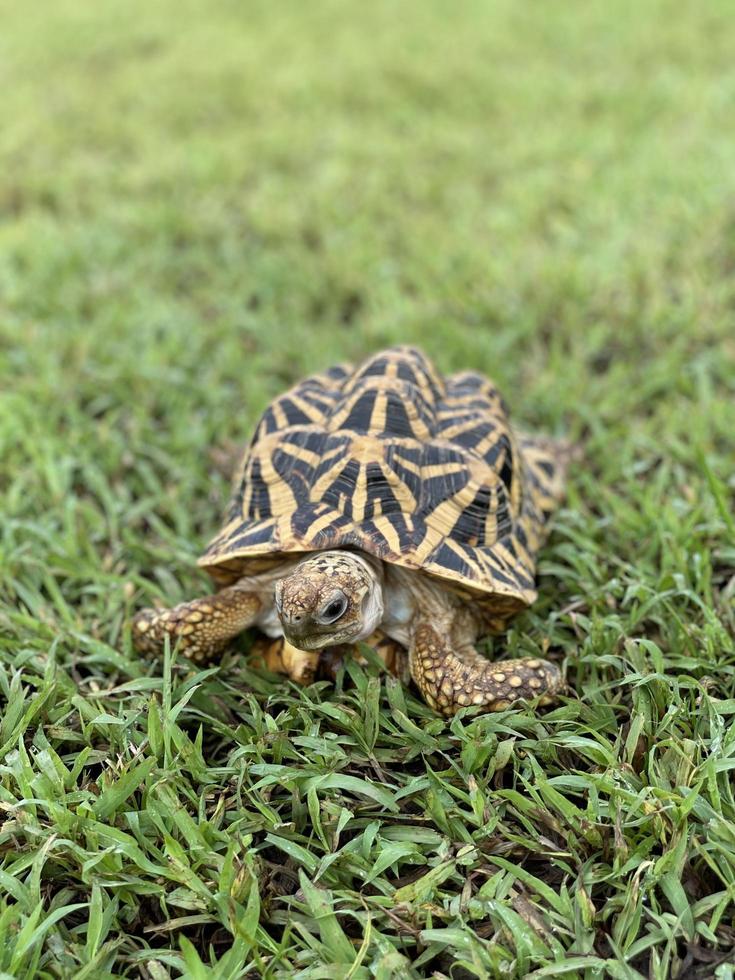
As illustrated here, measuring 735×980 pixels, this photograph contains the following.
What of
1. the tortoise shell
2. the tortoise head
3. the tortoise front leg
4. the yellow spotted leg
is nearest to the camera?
the tortoise head

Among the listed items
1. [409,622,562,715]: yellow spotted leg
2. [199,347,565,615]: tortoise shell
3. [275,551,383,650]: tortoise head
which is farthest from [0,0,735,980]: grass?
[199,347,565,615]: tortoise shell

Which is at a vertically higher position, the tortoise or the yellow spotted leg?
the tortoise

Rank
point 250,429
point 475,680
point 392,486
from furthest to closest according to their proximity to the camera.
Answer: point 250,429 < point 392,486 < point 475,680

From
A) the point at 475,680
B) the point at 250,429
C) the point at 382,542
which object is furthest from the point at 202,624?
the point at 250,429

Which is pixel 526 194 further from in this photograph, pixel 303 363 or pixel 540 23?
pixel 540 23

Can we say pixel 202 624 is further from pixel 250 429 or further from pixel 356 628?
pixel 250 429

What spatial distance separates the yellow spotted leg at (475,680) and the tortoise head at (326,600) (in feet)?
0.67

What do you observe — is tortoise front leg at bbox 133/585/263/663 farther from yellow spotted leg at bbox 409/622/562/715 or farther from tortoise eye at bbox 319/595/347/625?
yellow spotted leg at bbox 409/622/562/715

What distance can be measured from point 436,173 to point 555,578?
3923mm

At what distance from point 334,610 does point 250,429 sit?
5.38ft

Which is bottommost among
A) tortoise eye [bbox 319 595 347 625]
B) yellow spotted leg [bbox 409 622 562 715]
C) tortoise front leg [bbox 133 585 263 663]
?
yellow spotted leg [bbox 409 622 562 715]

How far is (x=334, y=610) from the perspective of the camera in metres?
2.11

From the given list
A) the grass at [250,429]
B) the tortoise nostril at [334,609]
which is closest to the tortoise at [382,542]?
the tortoise nostril at [334,609]

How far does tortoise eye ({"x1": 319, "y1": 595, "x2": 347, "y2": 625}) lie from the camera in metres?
2.08
